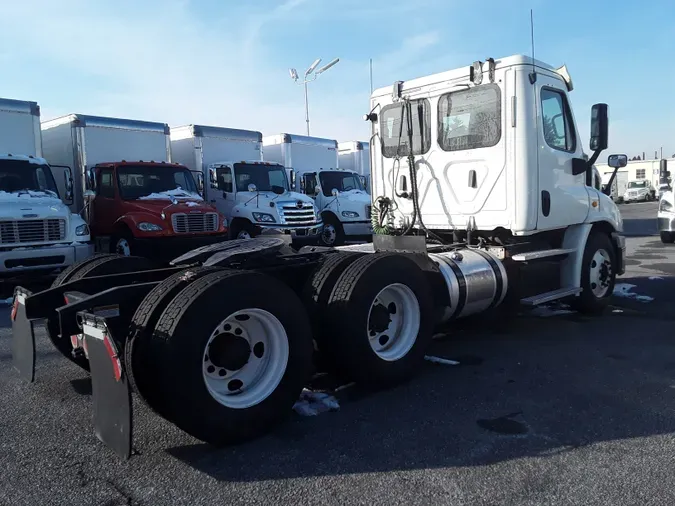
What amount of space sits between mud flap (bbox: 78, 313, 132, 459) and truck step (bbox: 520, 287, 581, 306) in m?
4.46

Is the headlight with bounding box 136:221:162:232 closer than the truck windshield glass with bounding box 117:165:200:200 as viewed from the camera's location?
Yes

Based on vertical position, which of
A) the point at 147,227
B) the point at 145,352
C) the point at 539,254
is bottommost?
the point at 145,352

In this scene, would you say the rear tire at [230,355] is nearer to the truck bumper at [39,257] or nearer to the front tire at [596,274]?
the front tire at [596,274]

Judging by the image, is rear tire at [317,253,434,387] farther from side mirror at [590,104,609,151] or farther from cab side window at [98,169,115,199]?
cab side window at [98,169,115,199]

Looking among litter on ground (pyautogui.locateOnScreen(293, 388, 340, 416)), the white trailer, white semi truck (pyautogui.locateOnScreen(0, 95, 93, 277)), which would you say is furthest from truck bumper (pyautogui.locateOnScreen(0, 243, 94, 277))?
litter on ground (pyautogui.locateOnScreen(293, 388, 340, 416))

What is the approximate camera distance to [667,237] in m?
16.4

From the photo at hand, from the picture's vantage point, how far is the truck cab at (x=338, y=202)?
59.2ft

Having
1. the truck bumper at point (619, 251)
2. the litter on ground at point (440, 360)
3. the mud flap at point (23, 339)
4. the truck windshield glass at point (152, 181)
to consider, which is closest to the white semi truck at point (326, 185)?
the truck windshield glass at point (152, 181)

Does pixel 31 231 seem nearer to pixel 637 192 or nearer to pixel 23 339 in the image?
pixel 23 339

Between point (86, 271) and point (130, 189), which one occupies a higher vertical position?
point (130, 189)

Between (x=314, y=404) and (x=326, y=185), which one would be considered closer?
(x=314, y=404)

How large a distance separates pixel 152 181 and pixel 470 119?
894cm

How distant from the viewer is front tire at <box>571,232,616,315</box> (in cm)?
728

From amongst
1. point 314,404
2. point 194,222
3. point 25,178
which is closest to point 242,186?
point 194,222
